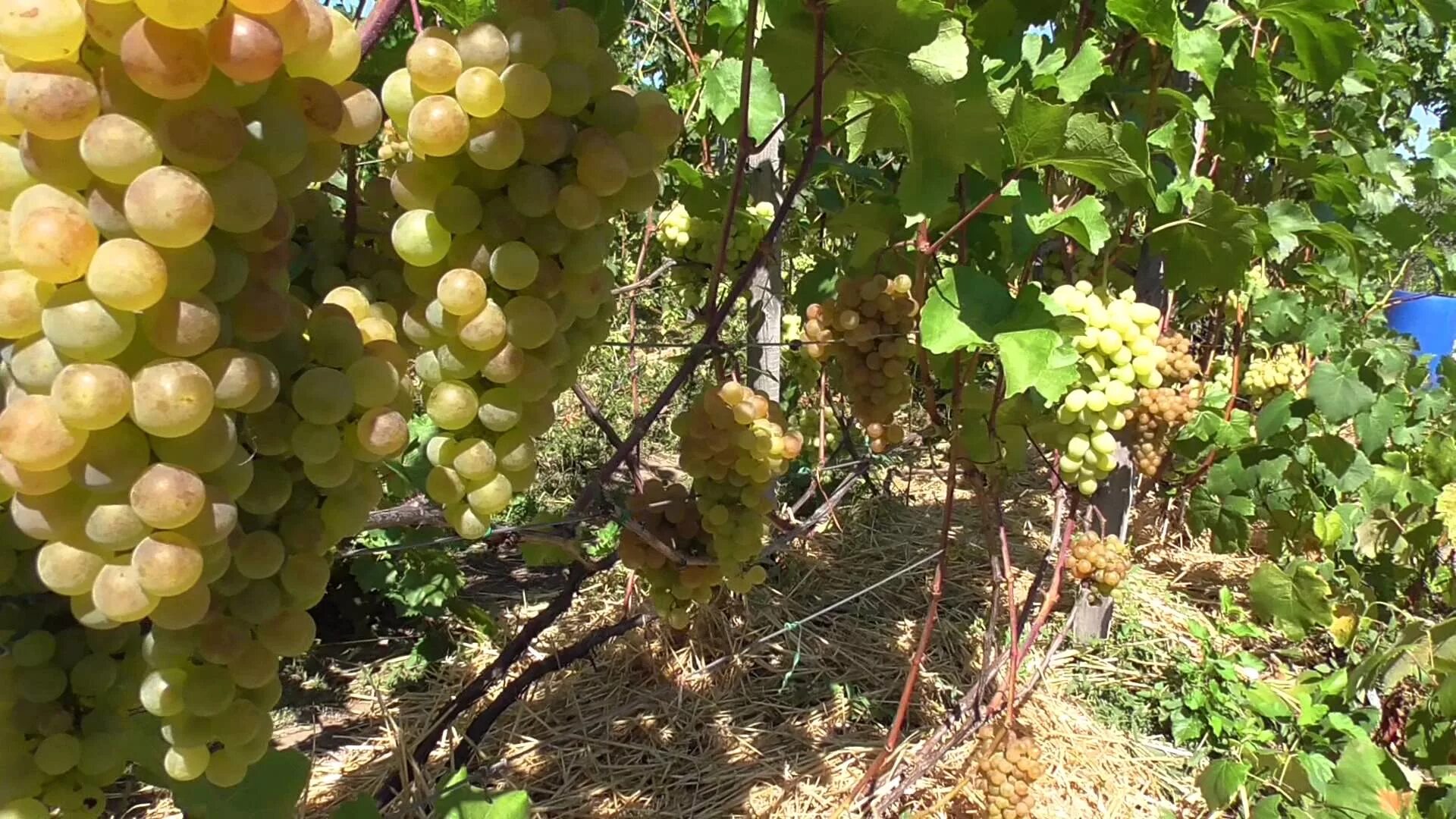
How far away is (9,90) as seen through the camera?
1.24 ft

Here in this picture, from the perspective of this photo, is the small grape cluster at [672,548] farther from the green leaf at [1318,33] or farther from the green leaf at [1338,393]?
the green leaf at [1338,393]

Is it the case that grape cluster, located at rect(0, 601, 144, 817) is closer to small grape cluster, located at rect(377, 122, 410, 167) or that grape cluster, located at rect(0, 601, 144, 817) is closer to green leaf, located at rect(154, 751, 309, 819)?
green leaf, located at rect(154, 751, 309, 819)

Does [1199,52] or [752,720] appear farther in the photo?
[752,720]

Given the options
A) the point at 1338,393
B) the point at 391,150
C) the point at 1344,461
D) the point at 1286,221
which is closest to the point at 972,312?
the point at 391,150

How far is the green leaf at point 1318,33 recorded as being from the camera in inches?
58.3

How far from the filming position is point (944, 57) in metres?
0.84

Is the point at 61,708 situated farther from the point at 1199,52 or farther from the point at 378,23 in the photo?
the point at 1199,52

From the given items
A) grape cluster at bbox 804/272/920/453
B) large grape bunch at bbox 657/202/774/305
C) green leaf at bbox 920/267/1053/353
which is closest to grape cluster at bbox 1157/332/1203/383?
grape cluster at bbox 804/272/920/453

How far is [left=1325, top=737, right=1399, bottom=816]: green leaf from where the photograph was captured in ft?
4.44

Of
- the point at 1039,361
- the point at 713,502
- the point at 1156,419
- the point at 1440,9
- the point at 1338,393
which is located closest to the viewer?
the point at 1039,361

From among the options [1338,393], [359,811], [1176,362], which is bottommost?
[359,811]

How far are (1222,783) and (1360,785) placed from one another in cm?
20

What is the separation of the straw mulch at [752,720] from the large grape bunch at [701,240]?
835 mm

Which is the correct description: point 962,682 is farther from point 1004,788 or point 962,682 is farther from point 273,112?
point 273,112
